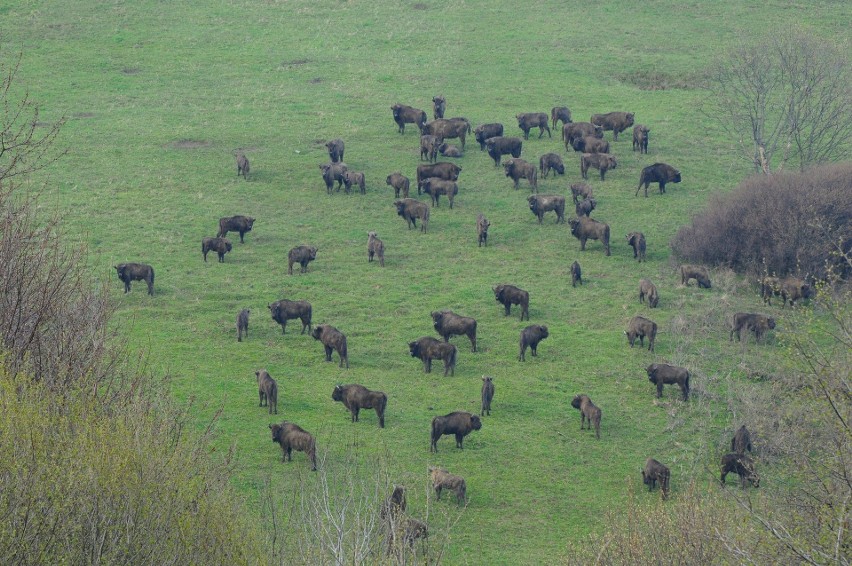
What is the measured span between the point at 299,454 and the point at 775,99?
131 ft

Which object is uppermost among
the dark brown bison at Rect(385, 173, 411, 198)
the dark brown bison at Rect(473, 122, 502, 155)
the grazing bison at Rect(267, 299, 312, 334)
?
the dark brown bison at Rect(473, 122, 502, 155)

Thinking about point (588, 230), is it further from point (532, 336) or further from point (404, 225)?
point (532, 336)

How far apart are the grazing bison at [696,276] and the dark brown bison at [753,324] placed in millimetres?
4006

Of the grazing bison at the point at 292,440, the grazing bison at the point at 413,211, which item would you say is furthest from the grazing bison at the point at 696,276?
the grazing bison at the point at 292,440

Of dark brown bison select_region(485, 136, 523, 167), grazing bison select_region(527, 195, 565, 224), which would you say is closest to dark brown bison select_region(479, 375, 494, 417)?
grazing bison select_region(527, 195, 565, 224)

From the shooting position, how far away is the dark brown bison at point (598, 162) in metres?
51.8

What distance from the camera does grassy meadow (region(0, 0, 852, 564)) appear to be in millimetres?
31453

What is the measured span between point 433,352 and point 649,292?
8773 mm

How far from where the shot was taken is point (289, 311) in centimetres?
3850

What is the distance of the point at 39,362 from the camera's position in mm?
21781

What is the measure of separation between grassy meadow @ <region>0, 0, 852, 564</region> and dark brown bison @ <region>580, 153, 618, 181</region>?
0.59m

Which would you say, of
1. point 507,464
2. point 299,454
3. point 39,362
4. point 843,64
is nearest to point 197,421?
point 299,454

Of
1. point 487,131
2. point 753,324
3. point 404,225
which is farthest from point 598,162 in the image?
point 753,324

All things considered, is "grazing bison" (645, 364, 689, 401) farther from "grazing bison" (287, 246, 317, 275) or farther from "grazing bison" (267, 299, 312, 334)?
"grazing bison" (287, 246, 317, 275)
